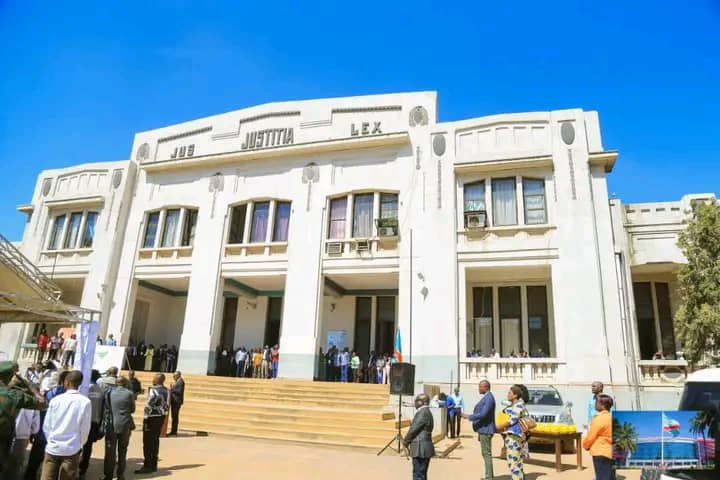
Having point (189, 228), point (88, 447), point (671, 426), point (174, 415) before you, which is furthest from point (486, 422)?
point (189, 228)

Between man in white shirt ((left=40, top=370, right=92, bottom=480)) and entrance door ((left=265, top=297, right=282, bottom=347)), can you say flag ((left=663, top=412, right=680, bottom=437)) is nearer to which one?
man in white shirt ((left=40, top=370, right=92, bottom=480))

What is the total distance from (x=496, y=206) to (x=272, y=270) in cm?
1046

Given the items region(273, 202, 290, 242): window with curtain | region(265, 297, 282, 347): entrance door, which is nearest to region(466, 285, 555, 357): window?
region(273, 202, 290, 242): window with curtain

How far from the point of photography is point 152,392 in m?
9.30

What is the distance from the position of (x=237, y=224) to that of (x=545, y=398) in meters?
16.4

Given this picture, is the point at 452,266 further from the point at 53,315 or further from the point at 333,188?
the point at 53,315

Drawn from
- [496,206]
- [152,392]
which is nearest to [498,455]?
[152,392]

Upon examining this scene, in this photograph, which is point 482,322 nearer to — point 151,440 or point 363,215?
point 363,215

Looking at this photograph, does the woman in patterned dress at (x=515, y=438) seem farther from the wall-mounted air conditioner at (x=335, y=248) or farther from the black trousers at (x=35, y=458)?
the wall-mounted air conditioner at (x=335, y=248)

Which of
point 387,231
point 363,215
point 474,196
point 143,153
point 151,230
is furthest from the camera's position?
point 143,153

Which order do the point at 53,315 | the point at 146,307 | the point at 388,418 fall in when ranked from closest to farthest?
1. the point at 53,315
2. the point at 388,418
3. the point at 146,307

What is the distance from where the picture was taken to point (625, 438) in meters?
5.91

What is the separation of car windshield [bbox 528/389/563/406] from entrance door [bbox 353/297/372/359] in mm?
10090

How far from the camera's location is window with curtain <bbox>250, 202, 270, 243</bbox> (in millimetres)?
23172
